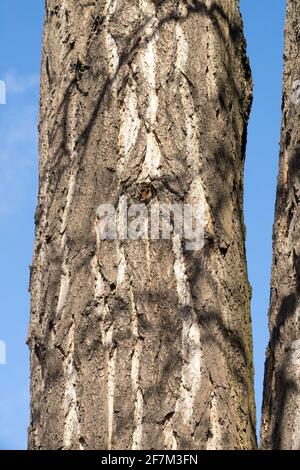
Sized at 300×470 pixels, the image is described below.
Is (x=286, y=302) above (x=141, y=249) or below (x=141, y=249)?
below

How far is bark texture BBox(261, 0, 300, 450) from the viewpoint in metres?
2.70

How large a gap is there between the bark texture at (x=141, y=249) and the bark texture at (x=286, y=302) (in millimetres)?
69

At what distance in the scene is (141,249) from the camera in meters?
2.71

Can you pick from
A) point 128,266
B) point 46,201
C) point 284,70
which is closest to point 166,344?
point 128,266

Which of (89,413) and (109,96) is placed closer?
(89,413)

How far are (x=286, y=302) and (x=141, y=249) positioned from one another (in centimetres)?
43

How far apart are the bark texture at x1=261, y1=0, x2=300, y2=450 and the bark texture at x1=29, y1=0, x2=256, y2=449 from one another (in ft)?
0.23

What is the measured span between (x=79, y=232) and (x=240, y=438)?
2.26 feet

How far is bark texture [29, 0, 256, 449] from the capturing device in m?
2.62

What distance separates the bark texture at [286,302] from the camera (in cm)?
270

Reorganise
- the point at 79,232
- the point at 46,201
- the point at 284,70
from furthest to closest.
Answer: the point at 284,70
the point at 46,201
the point at 79,232

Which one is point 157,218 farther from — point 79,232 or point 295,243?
point 295,243

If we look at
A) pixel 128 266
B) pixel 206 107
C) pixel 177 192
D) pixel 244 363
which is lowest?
pixel 244 363

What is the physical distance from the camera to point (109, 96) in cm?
288
